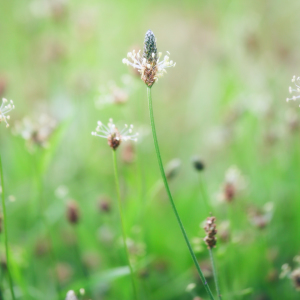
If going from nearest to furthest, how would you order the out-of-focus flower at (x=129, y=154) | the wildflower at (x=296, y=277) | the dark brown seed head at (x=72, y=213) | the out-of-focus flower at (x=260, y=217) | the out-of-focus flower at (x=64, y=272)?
the wildflower at (x=296, y=277) < the out-of-focus flower at (x=260, y=217) < the dark brown seed head at (x=72, y=213) < the out-of-focus flower at (x=129, y=154) < the out-of-focus flower at (x=64, y=272)

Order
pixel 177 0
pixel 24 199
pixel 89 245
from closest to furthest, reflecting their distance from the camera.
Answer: pixel 89 245, pixel 24 199, pixel 177 0

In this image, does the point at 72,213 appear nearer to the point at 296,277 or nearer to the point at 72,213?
the point at 72,213

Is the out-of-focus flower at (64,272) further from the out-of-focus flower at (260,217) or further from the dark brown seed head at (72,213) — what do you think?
the out-of-focus flower at (260,217)

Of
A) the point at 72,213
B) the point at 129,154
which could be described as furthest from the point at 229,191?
the point at 72,213

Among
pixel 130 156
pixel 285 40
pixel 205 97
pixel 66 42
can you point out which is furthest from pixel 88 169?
pixel 285 40

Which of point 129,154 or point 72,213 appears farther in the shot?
point 129,154

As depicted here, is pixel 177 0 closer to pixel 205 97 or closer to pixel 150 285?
pixel 205 97

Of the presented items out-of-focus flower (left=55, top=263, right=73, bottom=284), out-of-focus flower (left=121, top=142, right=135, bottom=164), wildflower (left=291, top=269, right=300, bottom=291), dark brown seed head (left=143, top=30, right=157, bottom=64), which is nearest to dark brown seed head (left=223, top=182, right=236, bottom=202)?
wildflower (left=291, top=269, right=300, bottom=291)

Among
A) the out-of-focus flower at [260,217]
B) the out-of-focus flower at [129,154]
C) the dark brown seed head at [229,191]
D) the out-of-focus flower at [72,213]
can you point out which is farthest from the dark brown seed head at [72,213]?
the out-of-focus flower at [260,217]
